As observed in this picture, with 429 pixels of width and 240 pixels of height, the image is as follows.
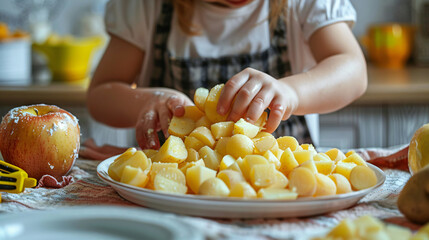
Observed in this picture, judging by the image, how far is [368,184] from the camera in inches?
22.6

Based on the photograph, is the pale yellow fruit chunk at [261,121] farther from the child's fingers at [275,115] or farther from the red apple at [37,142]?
the red apple at [37,142]

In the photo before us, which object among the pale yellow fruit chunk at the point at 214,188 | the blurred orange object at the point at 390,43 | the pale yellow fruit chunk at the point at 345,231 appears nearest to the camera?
the pale yellow fruit chunk at the point at 345,231

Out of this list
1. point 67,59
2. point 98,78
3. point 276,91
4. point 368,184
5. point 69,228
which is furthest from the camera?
point 67,59

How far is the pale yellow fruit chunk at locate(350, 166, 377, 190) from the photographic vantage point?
576 mm

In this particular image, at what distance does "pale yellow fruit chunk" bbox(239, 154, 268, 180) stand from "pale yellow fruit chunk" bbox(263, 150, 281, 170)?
0.03m

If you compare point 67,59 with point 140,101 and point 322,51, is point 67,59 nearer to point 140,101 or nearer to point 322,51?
point 140,101

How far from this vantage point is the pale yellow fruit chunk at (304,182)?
53cm

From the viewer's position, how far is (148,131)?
87cm

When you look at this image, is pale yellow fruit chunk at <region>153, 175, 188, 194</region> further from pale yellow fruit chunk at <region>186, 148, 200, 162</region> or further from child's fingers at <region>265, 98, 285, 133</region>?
child's fingers at <region>265, 98, 285, 133</region>

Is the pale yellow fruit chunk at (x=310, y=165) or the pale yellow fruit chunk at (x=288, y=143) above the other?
the pale yellow fruit chunk at (x=310, y=165)

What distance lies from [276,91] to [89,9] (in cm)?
196

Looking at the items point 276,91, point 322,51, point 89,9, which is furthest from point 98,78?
point 89,9

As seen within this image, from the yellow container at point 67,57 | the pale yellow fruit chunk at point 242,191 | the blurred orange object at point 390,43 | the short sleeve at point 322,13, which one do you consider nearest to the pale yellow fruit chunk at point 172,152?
the pale yellow fruit chunk at point 242,191

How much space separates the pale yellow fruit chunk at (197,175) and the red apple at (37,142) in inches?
9.6
